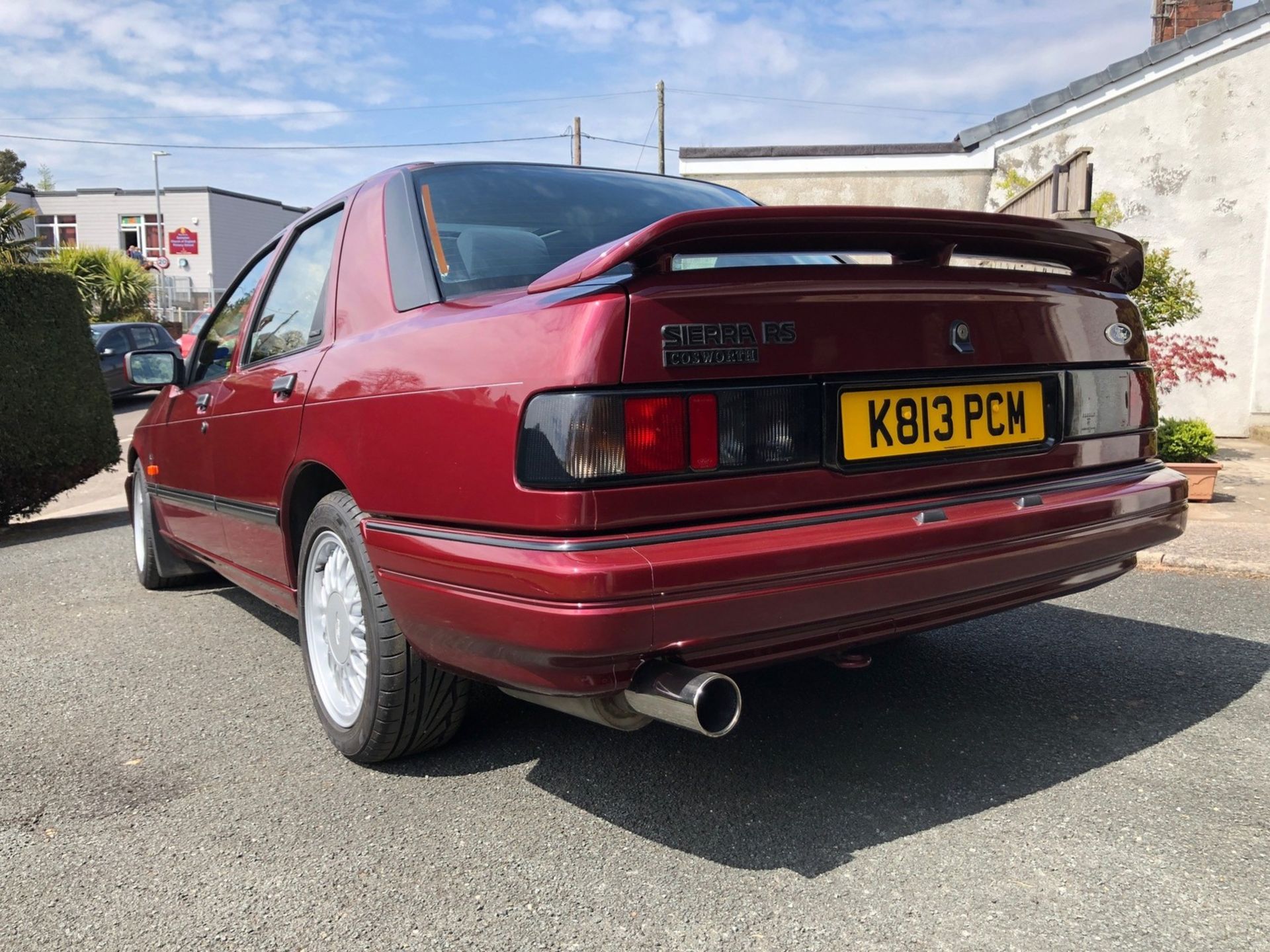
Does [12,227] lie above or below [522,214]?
above

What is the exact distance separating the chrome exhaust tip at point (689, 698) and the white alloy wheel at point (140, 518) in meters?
3.66

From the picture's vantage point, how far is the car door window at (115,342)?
18.1 metres

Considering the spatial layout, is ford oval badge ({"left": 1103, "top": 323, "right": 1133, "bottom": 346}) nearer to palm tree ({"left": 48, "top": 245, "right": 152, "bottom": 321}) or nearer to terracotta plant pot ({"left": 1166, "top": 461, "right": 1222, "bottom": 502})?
terracotta plant pot ({"left": 1166, "top": 461, "right": 1222, "bottom": 502})

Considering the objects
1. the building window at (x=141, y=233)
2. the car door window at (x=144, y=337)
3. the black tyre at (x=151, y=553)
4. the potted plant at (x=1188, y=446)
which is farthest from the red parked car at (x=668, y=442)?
the building window at (x=141, y=233)

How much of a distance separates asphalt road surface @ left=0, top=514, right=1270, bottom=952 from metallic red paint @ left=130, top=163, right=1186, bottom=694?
439mm

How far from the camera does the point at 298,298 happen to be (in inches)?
124

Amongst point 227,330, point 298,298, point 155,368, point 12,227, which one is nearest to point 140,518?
point 155,368

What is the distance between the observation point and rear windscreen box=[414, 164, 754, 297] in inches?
97.1

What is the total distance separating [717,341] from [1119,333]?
1.30m

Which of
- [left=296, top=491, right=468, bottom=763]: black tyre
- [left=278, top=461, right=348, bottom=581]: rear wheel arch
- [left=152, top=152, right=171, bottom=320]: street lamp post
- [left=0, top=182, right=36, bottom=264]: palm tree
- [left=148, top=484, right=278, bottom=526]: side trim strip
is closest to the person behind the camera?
[left=296, top=491, right=468, bottom=763]: black tyre

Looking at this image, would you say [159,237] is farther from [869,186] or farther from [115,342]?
[869,186]

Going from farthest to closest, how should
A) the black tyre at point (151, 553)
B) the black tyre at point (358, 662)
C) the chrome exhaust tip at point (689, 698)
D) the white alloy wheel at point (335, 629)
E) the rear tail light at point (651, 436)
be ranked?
the black tyre at point (151, 553)
the white alloy wheel at point (335, 629)
the black tyre at point (358, 662)
the rear tail light at point (651, 436)
the chrome exhaust tip at point (689, 698)

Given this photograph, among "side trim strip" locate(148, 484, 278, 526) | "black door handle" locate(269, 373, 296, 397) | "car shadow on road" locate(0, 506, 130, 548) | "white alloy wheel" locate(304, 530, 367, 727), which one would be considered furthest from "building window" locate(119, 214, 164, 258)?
"white alloy wheel" locate(304, 530, 367, 727)

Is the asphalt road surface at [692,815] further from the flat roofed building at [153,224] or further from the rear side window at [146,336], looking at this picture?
the flat roofed building at [153,224]
